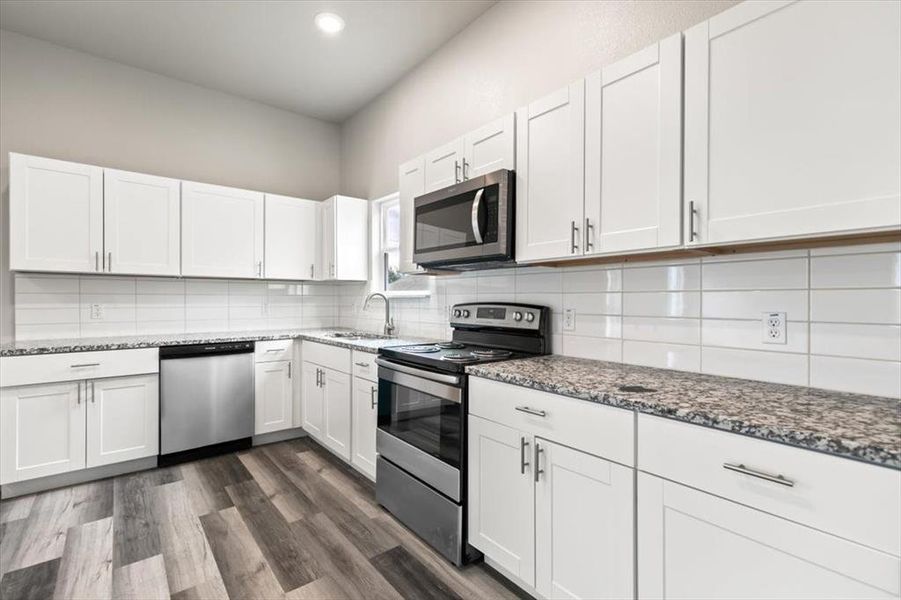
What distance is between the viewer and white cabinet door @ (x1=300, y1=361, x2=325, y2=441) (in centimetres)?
323

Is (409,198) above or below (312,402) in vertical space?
above

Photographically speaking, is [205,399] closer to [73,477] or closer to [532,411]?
[73,477]

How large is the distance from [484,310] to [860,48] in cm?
182

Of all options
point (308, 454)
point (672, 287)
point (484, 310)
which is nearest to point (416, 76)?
point (484, 310)

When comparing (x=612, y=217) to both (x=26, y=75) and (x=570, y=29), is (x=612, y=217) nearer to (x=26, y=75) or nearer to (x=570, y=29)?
(x=570, y=29)

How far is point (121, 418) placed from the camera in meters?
2.84

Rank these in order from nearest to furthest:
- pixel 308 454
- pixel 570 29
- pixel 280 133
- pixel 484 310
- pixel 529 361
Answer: pixel 529 361 < pixel 570 29 < pixel 484 310 < pixel 308 454 < pixel 280 133

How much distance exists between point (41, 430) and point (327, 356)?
5.56ft

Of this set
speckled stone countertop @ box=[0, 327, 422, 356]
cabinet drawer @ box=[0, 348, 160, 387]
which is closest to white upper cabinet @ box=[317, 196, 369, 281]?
speckled stone countertop @ box=[0, 327, 422, 356]

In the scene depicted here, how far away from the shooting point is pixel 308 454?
3.28 m

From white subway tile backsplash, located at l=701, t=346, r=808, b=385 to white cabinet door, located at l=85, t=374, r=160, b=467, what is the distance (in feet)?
10.8

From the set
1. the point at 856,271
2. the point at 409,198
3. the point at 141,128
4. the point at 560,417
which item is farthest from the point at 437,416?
the point at 141,128

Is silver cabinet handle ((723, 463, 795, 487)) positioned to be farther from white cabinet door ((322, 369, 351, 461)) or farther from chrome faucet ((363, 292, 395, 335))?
chrome faucet ((363, 292, 395, 335))

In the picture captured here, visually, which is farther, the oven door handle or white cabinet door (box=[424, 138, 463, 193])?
white cabinet door (box=[424, 138, 463, 193])
